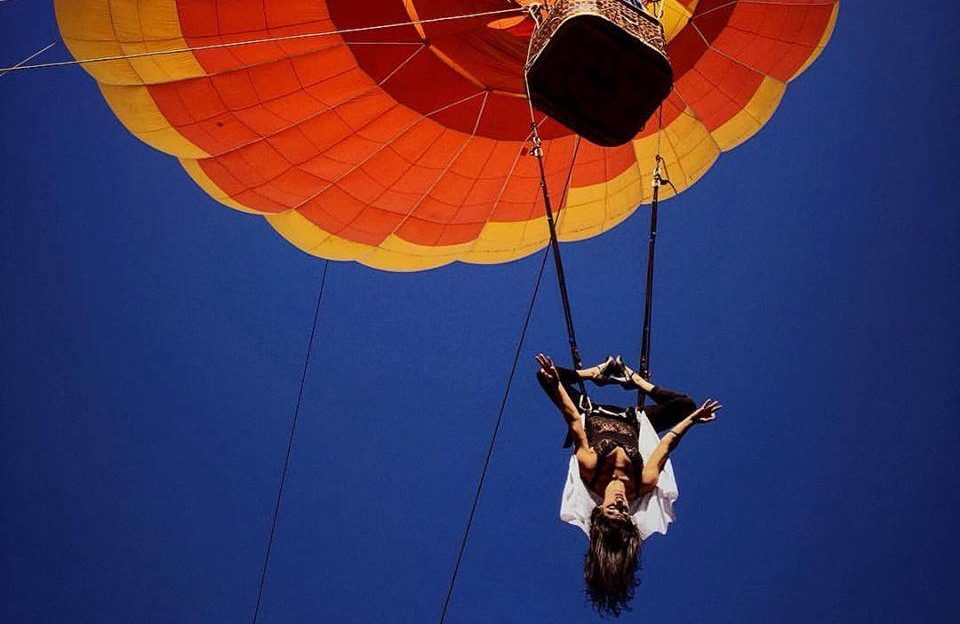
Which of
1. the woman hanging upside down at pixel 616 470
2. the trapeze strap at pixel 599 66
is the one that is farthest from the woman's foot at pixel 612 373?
the trapeze strap at pixel 599 66

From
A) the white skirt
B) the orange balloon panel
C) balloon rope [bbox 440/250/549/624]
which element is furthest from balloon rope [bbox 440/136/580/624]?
the white skirt

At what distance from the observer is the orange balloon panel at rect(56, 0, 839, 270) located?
448 cm

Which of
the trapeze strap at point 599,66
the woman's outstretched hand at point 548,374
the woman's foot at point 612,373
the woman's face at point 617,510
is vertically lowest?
the woman's face at point 617,510

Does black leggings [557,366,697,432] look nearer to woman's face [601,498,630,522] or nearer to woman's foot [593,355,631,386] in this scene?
woman's foot [593,355,631,386]

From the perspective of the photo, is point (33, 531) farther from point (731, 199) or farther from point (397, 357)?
point (731, 199)

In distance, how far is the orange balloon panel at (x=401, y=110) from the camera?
14.7ft

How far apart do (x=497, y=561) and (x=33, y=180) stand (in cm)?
383

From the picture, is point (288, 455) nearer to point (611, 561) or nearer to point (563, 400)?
point (563, 400)

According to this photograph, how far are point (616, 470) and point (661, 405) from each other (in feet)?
1.35

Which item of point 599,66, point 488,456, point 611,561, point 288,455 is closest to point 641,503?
point 611,561

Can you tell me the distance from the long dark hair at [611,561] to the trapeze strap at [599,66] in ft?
4.53

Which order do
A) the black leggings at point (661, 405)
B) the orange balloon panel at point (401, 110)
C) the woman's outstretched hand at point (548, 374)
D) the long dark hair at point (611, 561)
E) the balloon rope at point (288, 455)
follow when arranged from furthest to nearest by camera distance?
the balloon rope at point (288, 455)
the orange balloon panel at point (401, 110)
the black leggings at point (661, 405)
the woman's outstretched hand at point (548, 374)
the long dark hair at point (611, 561)

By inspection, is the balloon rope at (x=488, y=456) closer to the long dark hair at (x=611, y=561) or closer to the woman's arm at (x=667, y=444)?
the woman's arm at (x=667, y=444)

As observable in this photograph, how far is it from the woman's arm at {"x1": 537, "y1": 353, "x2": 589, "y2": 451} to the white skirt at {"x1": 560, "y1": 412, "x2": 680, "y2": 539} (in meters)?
0.04
